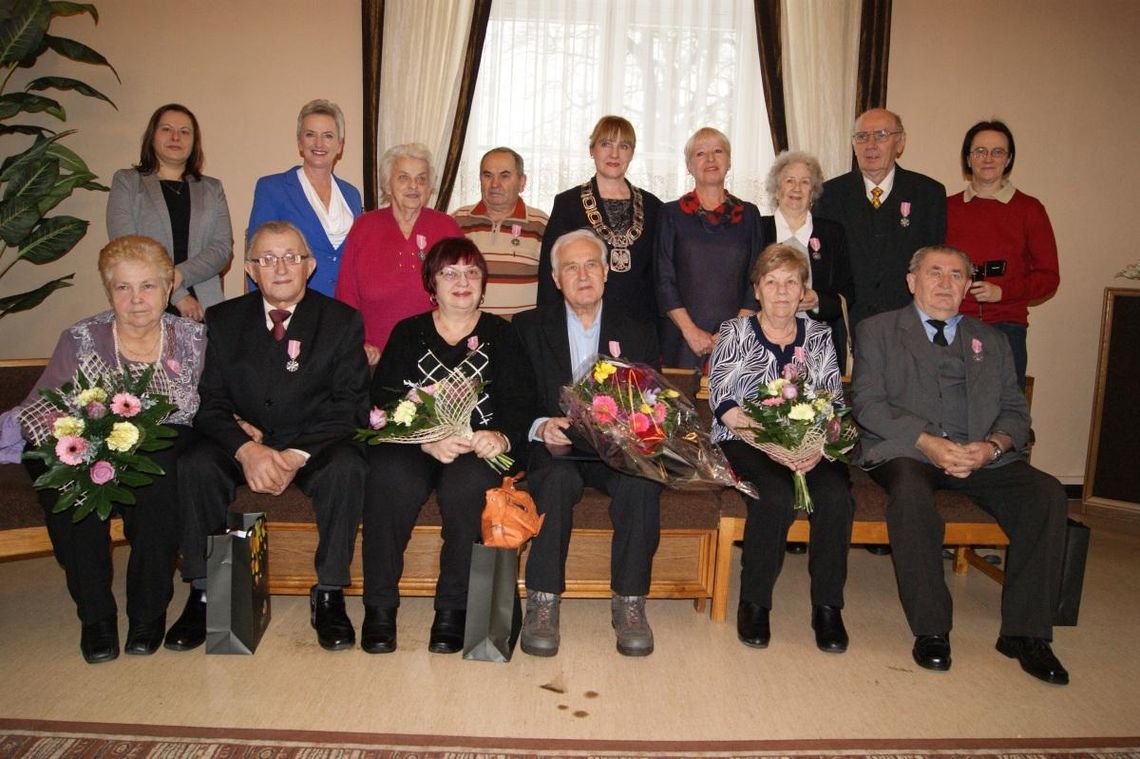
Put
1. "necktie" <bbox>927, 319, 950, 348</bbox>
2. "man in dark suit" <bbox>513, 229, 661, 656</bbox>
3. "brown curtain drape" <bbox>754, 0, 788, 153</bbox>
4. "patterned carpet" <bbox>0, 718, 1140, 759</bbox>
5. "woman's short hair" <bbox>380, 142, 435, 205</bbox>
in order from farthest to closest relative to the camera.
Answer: "brown curtain drape" <bbox>754, 0, 788, 153</bbox>
"woman's short hair" <bbox>380, 142, 435, 205</bbox>
"necktie" <bbox>927, 319, 950, 348</bbox>
"man in dark suit" <bbox>513, 229, 661, 656</bbox>
"patterned carpet" <bbox>0, 718, 1140, 759</bbox>

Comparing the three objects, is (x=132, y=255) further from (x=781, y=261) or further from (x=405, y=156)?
(x=781, y=261)

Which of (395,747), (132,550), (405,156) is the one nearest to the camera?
(395,747)

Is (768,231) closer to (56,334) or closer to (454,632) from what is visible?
(454,632)

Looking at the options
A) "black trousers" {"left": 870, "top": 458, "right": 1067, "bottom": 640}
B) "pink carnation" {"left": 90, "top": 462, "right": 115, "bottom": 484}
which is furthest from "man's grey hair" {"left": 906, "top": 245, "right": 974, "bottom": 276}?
"pink carnation" {"left": 90, "top": 462, "right": 115, "bottom": 484}

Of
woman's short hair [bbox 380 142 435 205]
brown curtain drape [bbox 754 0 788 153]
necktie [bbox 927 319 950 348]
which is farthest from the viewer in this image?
brown curtain drape [bbox 754 0 788 153]

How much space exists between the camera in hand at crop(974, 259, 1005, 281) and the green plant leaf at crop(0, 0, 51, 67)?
459cm

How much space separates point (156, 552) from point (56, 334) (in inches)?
116

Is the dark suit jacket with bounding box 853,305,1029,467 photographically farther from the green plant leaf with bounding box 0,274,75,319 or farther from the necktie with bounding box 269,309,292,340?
the green plant leaf with bounding box 0,274,75,319

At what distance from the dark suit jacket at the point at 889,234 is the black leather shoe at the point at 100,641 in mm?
3422

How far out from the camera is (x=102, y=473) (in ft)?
9.53

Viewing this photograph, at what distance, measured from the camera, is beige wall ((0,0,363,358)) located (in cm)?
526

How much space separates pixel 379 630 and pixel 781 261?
2.04 m

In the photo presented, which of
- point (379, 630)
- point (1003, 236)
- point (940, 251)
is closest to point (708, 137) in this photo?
point (940, 251)

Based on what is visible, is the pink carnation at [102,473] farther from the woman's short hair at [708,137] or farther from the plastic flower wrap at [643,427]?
the woman's short hair at [708,137]
